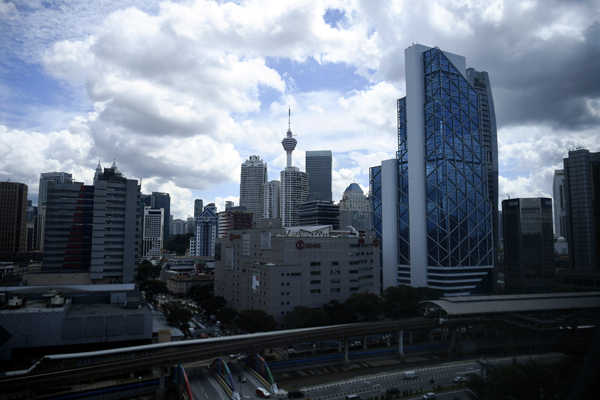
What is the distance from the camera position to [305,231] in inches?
3428

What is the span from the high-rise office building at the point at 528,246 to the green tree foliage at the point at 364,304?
52448mm

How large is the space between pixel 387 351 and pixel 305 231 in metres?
32.9

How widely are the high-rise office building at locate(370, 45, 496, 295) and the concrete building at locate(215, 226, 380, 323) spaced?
28.1 meters

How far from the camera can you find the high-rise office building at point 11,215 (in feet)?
567

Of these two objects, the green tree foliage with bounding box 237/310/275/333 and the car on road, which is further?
the green tree foliage with bounding box 237/310/275/333

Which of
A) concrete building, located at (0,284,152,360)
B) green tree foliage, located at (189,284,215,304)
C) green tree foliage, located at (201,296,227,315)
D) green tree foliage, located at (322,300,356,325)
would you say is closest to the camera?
concrete building, located at (0,284,152,360)

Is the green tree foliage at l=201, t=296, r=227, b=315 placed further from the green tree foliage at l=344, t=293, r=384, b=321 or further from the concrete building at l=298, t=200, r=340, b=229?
the concrete building at l=298, t=200, r=340, b=229

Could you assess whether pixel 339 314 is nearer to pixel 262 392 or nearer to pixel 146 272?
pixel 262 392

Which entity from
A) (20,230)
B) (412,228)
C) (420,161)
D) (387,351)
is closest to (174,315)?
(387,351)

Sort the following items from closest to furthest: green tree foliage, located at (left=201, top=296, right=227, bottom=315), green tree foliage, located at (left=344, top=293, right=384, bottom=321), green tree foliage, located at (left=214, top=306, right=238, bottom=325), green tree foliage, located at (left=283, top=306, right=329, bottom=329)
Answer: green tree foliage, located at (left=283, top=306, right=329, bottom=329), green tree foliage, located at (left=344, top=293, right=384, bottom=321), green tree foliage, located at (left=214, top=306, right=238, bottom=325), green tree foliage, located at (left=201, top=296, right=227, bottom=315)

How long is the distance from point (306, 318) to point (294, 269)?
1163 centimetres

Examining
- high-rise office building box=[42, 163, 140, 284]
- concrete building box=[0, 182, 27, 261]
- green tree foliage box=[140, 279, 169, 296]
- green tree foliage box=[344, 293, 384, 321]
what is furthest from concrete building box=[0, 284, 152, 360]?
concrete building box=[0, 182, 27, 261]

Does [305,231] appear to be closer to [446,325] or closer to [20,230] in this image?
[446,325]

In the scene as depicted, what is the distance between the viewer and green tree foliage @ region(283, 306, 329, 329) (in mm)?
65312
